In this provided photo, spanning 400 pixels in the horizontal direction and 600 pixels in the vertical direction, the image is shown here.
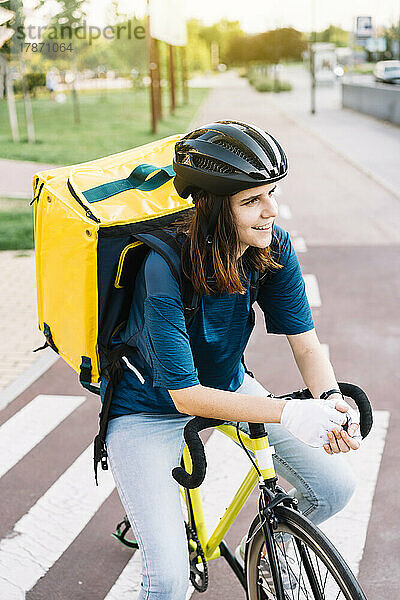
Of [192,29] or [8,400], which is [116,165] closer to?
→ [8,400]

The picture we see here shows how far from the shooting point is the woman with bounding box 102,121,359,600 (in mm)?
2539

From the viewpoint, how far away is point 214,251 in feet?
8.65

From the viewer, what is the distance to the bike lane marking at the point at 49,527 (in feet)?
12.9

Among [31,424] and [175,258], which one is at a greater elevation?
[175,258]

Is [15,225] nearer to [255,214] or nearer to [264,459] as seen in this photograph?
[255,214]

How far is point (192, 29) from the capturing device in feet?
351

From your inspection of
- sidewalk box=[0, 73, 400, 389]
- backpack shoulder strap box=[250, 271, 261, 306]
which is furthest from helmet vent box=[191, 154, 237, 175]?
sidewalk box=[0, 73, 400, 389]

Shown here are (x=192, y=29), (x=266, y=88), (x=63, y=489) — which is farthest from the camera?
(x=192, y=29)

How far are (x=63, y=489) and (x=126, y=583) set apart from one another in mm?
1050

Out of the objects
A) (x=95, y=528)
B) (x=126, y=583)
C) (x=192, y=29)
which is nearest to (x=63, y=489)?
(x=95, y=528)

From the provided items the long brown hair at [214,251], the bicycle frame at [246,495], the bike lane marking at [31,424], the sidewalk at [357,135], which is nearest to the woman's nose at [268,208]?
the long brown hair at [214,251]

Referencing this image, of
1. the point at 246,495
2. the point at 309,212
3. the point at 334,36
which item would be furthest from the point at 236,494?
the point at 334,36

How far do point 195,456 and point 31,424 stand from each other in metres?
3.55

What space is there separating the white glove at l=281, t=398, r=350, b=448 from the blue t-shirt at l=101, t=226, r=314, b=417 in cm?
34
